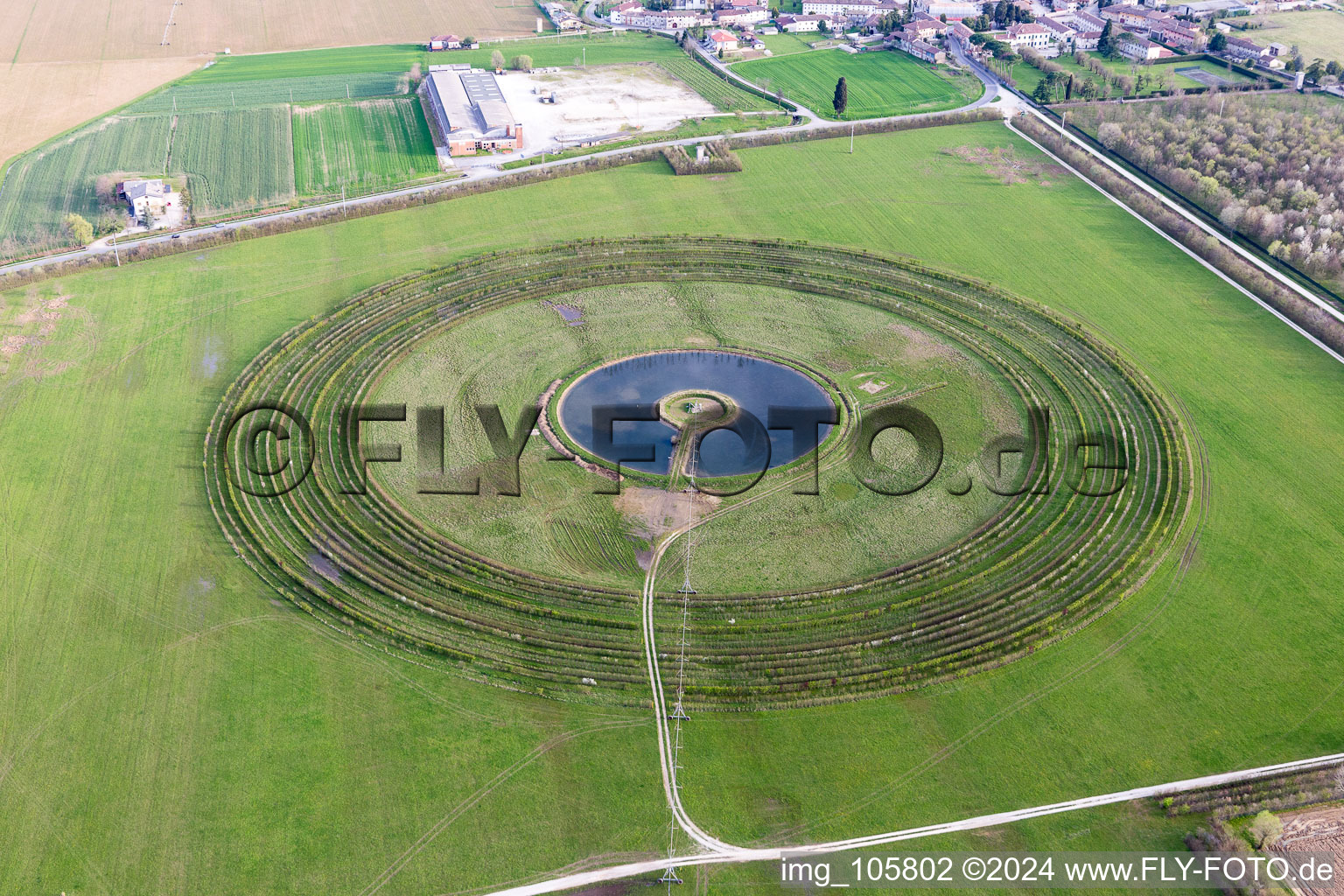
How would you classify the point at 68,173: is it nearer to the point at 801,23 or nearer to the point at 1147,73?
the point at 801,23

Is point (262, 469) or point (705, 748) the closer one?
point (705, 748)

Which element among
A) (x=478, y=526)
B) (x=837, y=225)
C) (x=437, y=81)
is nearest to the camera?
(x=478, y=526)

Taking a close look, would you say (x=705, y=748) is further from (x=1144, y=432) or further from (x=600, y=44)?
(x=600, y=44)

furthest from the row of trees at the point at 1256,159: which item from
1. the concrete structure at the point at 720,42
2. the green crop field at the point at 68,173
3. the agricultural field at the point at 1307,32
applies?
the green crop field at the point at 68,173

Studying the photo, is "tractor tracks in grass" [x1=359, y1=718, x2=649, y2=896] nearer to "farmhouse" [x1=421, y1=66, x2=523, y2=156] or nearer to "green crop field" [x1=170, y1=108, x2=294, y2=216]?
"green crop field" [x1=170, y1=108, x2=294, y2=216]

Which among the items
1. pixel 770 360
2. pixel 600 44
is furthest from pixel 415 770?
pixel 600 44

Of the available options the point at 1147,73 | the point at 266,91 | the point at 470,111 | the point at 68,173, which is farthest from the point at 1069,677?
the point at 266,91
